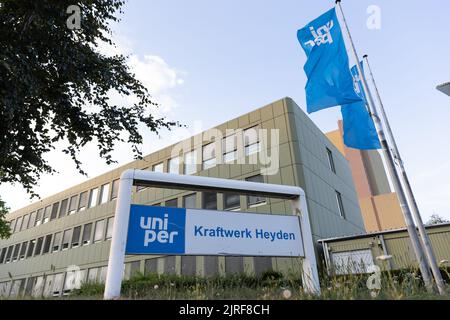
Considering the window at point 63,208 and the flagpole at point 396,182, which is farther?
the window at point 63,208

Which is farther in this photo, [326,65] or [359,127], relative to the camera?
[326,65]

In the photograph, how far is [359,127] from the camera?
7.11 m

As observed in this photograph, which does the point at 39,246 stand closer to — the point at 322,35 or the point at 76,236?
the point at 76,236

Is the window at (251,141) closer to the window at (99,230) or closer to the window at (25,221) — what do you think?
the window at (99,230)

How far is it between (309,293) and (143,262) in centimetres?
2043

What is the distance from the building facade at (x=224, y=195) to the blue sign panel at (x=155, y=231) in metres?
9.25

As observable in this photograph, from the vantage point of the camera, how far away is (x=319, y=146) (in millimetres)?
21766

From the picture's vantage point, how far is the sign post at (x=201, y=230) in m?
Answer: 3.67

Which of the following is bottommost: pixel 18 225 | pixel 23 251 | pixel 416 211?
pixel 416 211

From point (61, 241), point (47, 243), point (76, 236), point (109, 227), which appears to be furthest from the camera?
point (47, 243)

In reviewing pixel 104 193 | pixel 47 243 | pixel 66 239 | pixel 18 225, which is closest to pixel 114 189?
pixel 104 193

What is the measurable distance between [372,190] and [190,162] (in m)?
32.5

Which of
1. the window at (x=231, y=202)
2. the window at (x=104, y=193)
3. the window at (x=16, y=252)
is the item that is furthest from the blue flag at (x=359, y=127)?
the window at (x=16, y=252)
